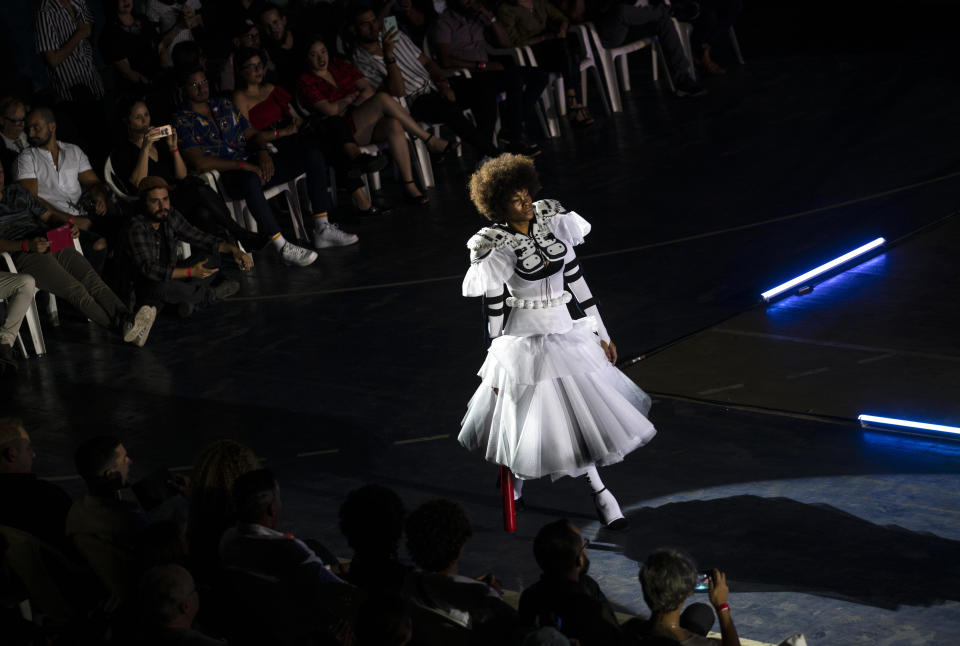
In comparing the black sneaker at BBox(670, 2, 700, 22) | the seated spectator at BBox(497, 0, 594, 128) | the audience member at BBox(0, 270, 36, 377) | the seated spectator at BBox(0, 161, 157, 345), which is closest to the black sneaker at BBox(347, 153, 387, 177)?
the seated spectator at BBox(497, 0, 594, 128)

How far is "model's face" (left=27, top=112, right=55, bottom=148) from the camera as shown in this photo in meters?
7.51

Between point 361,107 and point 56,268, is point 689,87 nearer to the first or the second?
point 361,107

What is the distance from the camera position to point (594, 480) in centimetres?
454

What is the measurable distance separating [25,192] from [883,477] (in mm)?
5148

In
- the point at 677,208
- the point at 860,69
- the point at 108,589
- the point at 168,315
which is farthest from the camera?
the point at 860,69

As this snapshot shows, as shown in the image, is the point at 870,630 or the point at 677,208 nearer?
the point at 870,630

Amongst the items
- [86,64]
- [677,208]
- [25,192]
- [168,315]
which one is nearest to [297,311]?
[168,315]

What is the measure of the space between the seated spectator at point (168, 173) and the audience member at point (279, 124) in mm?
511

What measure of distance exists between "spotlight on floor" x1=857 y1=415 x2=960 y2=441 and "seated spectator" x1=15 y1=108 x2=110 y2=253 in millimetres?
4827

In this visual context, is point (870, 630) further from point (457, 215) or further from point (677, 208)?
point (457, 215)

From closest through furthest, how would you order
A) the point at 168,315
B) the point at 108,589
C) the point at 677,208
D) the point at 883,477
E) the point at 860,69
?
the point at 108,589 < the point at 883,477 < the point at 168,315 < the point at 677,208 < the point at 860,69

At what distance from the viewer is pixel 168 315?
7574 mm

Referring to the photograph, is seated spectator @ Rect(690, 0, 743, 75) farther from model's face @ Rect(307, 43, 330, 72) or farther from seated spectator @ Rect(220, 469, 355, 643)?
seated spectator @ Rect(220, 469, 355, 643)

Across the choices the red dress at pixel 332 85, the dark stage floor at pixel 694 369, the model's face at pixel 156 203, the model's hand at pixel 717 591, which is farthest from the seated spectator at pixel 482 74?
the model's hand at pixel 717 591
